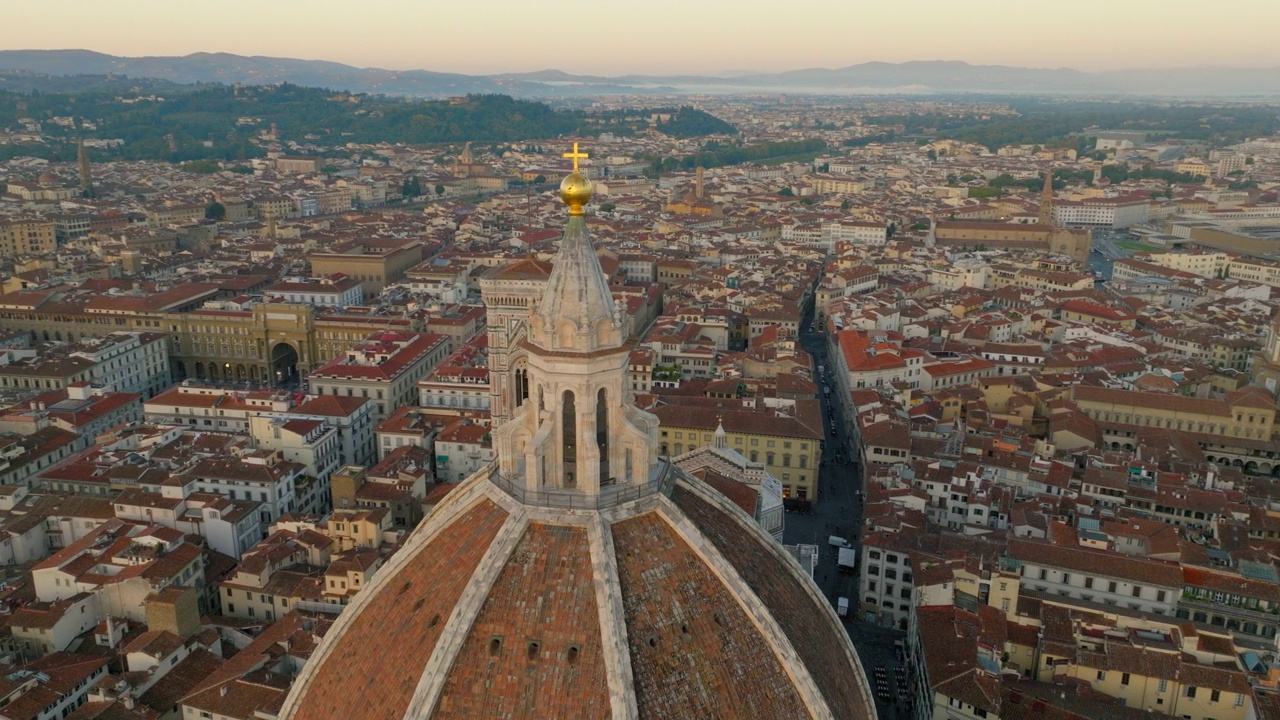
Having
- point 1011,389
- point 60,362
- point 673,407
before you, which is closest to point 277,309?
point 60,362

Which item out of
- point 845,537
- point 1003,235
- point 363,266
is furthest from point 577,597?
point 1003,235

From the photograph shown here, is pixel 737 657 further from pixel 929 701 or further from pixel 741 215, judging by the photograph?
pixel 741 215

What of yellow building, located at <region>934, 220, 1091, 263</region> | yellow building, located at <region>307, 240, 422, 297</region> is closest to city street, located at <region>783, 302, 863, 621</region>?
yellow building, located at <region>307, 240, 422, 297</region>

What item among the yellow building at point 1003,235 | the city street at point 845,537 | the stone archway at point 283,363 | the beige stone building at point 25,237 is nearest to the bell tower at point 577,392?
the city street at point 845,537

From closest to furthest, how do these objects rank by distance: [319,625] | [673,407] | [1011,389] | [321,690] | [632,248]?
1. [321,690]
2. [319,625]
3. [673,407]
4. [1011,389]
5. [632,248]

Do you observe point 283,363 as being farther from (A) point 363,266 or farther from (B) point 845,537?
(B) point 845,537

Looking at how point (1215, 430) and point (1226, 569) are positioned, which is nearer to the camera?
point (1226, 569)
